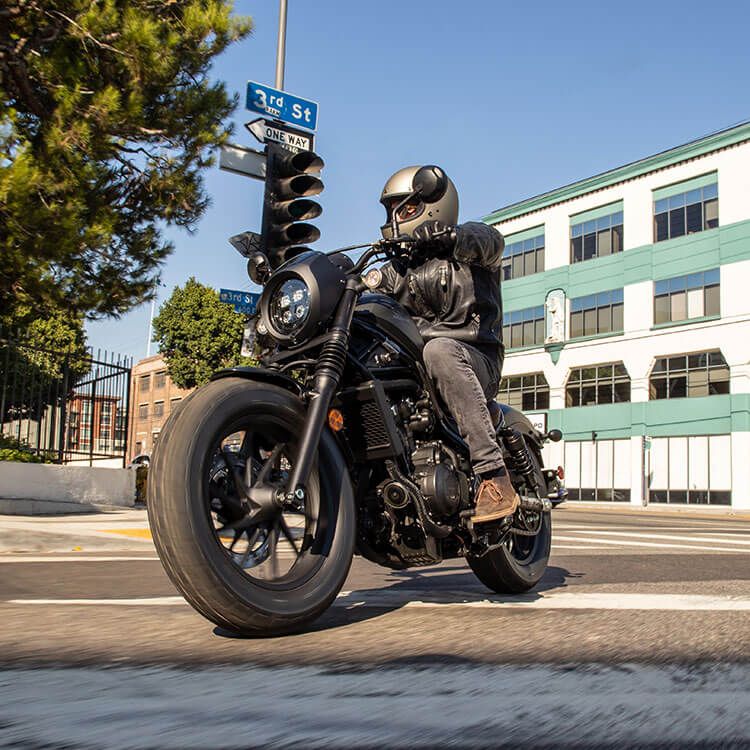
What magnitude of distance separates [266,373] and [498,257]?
134 centimetres

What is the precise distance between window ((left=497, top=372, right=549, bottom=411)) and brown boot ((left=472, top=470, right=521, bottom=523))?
3962cm

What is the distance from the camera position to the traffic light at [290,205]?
693 centimetres

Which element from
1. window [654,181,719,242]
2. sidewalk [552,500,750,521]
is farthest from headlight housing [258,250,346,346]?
window [654,181,719,242]

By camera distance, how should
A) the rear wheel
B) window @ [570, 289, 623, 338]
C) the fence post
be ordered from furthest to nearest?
1. window @ [570, 289, 623, 338]
2. the fence post
3. the rear wheel

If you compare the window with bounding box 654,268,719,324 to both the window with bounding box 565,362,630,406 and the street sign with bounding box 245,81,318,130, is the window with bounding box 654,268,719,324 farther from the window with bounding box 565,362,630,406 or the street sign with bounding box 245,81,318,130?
the street sign with bounding box 245,81,318,130

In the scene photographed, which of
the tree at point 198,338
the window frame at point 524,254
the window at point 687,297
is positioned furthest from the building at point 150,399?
the window at point 687,297

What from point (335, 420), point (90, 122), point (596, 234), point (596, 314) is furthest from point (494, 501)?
point (596, 234)

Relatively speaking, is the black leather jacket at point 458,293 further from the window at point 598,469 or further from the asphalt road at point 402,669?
the window at point 598,469

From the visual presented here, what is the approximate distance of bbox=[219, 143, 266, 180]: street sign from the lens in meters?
8.27

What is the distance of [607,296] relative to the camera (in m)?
40.5

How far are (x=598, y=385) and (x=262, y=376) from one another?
38906 millimetres

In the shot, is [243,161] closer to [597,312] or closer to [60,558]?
[60,558]

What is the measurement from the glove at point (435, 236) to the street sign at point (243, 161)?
5.25 meters

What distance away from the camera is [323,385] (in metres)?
2.99
